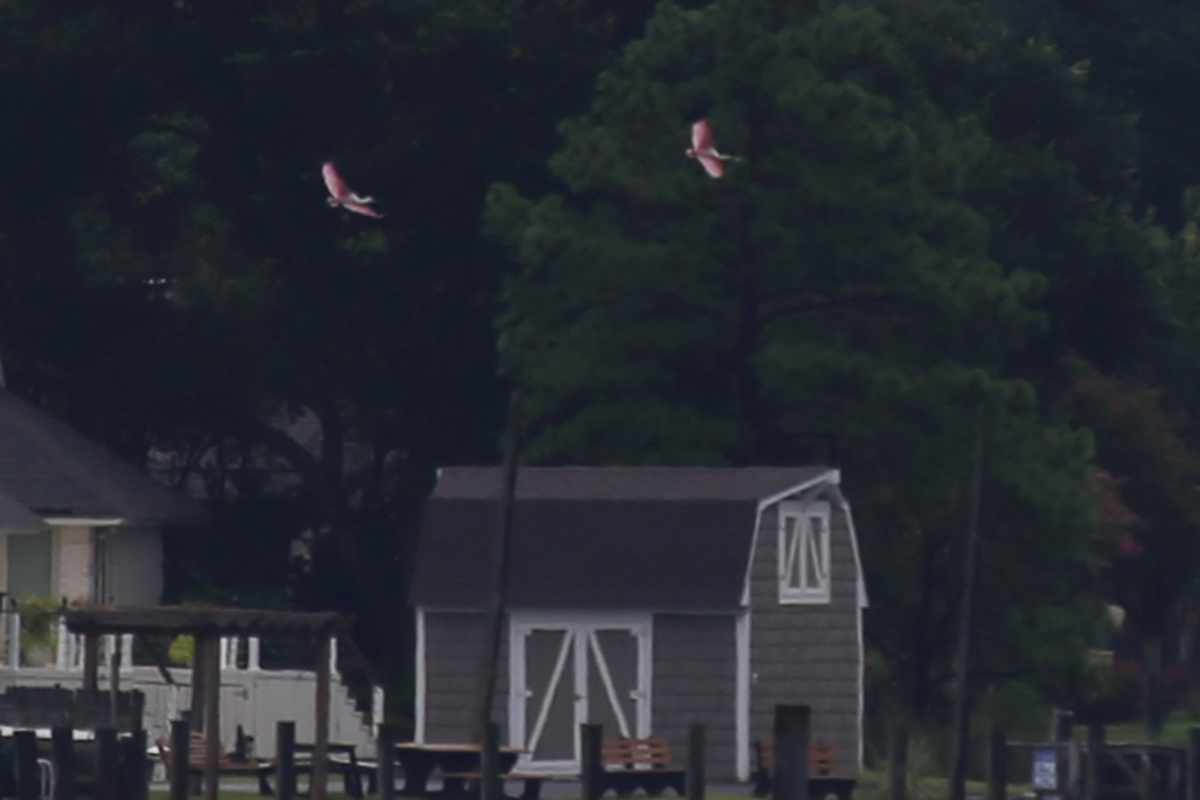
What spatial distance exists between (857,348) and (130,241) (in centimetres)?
1440

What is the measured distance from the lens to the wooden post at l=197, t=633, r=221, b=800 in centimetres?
3030

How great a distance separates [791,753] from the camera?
73.2 ft

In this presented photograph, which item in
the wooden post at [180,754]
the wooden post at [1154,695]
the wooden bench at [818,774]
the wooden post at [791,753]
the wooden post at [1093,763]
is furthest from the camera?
the wooden post at [1154,695]

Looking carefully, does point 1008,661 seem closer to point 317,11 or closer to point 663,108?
point 663,108

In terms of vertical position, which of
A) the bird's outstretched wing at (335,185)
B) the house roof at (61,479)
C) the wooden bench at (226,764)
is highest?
the bird's outstretched wing at (335,185)

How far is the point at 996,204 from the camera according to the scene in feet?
161

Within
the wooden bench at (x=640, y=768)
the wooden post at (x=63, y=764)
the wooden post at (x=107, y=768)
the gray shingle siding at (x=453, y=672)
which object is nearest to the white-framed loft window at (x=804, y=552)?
the wooden bench at (x=640, y=768)

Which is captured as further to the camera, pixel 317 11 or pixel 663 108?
pixel 317 11

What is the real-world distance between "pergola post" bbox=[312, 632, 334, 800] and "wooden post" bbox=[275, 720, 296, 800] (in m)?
1.12

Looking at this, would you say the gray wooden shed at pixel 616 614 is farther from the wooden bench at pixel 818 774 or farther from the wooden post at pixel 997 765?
the wooden post at pixel 997 765

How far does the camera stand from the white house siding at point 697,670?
38844mm

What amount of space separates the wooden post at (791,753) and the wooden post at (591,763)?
22.3ft

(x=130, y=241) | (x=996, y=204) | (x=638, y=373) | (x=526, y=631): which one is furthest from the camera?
(x=130, y=241)

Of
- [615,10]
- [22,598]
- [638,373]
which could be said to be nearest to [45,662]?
[22,598]
